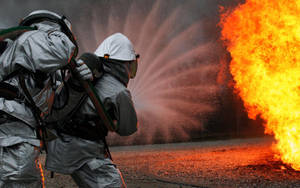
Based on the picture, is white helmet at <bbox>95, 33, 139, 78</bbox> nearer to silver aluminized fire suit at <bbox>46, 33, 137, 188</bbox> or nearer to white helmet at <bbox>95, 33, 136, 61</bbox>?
white helmet at <bbox>95, 33, 136, 61</bbox>

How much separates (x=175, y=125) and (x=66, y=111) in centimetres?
1199

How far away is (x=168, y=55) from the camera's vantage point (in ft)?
54.2

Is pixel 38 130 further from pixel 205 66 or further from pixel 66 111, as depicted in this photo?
pixel 205 66

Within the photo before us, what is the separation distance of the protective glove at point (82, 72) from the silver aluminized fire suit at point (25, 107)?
0.22 metres

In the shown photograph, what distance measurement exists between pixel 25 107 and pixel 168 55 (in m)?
14.5

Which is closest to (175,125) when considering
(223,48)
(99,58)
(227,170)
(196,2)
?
(223,48)

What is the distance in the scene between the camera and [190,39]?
54.0 ft

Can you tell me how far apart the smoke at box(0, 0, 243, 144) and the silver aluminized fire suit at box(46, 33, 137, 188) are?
440 inches

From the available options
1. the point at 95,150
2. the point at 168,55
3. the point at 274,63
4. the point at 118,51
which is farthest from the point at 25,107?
the point at 168,55

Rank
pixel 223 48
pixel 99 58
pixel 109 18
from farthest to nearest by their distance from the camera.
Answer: pixel 109 18 < pixel 223 48 < pixel 99 58

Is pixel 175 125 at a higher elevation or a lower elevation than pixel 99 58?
lower

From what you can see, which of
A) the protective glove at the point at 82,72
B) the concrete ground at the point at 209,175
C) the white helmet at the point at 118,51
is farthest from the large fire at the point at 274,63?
the protective glove at the point at 82,72

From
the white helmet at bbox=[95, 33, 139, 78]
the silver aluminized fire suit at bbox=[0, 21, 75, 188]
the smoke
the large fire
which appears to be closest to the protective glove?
the silver aluminized fire suit at bbox=[0, 21, 75, 188]

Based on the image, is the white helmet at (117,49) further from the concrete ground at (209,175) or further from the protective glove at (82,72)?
the concrete ground at (209,175)
